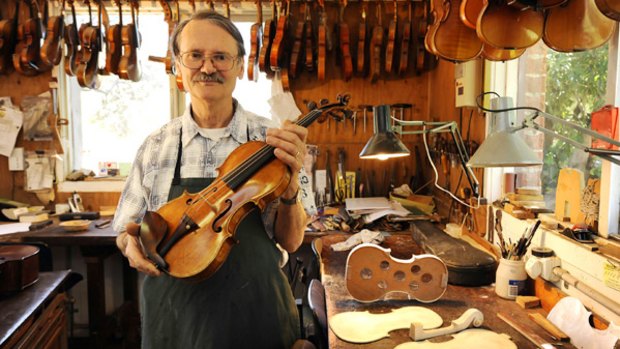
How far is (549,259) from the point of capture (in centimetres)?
180

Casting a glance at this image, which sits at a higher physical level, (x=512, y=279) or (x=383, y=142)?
(x=383, y=142)

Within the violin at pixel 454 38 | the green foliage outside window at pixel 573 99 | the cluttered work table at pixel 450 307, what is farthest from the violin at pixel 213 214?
the green foliage outside window at pixel 573 99

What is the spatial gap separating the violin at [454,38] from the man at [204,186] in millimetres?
875

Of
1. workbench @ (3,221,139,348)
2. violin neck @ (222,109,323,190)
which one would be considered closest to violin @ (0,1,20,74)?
workbench @ (3,221,139,348)

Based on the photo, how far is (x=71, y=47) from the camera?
3.61 m

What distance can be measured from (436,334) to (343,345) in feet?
1.02

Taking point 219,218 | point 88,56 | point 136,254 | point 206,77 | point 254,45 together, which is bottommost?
point 136,254

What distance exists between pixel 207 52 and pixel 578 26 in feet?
3.89

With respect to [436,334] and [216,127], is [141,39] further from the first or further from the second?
[436,334]

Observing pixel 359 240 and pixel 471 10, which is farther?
pixel 359 240

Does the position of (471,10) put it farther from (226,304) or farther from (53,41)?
(53,41)

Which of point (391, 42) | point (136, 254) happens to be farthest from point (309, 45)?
point (136, 254)

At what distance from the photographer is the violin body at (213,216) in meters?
1.31

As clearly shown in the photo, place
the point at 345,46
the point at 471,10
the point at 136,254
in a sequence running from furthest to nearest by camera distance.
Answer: the point at 345,46, the point at 471,10, the point at 136,254
